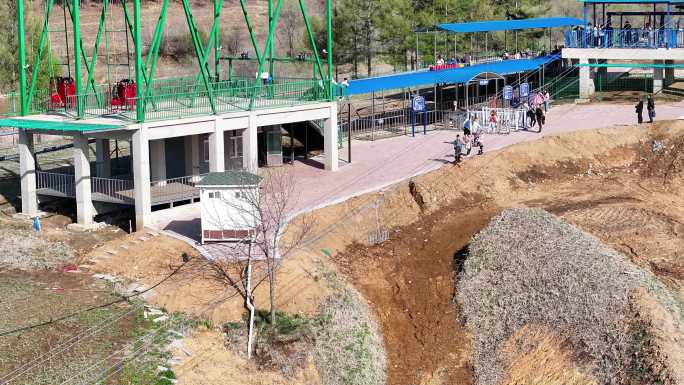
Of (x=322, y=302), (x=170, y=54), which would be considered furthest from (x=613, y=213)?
(x=170, y=54)

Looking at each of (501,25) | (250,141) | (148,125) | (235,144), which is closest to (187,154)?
(235,144)

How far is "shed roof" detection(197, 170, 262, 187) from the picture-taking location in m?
30.2

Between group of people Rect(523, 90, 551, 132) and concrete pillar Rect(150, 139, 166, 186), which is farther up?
group of people Rect(523, 90, 551, 132)

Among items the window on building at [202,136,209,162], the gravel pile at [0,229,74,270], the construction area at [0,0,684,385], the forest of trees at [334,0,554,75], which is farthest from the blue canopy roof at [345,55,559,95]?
the gravel pile at [0,229,74,270]

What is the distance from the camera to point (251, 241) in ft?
89.9

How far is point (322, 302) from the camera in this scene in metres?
27.7

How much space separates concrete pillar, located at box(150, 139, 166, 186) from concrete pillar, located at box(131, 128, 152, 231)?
3191 mm

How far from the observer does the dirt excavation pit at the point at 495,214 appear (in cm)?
2680

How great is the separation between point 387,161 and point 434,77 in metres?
9.03

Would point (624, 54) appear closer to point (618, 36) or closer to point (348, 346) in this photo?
point (618, 36)

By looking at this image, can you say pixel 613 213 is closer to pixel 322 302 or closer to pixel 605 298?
pixel 605 298

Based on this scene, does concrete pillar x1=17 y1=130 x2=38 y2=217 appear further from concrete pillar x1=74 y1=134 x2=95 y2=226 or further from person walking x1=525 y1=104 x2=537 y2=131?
person walking x1=525 y1=104 x2=537 y2=131

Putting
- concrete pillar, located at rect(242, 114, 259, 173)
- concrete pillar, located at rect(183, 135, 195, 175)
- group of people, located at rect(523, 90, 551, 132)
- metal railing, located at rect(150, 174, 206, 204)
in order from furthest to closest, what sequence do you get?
1. group of people, located at rect(523, 90, 551, 132)
2. concrete pillar, located at rect(183, 135, 195, 175)
3. concrete pillar, located at rect(242, 114, 259, 173)
4. metal railing, located at rect(150, 174, 206, 204)

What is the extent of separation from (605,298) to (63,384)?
12990 millimetres
